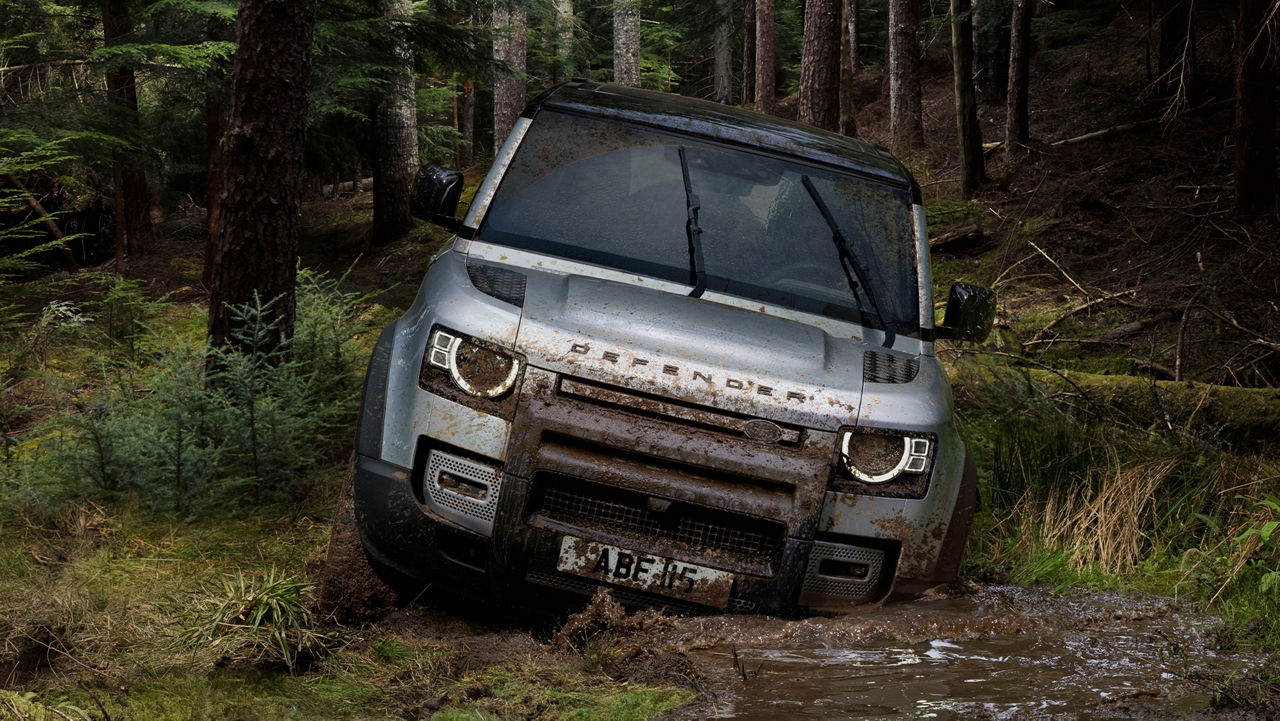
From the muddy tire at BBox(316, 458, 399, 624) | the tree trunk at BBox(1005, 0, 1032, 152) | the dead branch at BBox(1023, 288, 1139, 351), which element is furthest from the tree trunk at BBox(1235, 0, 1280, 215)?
the muddy tire at BBox(316, 458, 399, 624)

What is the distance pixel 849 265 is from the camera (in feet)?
13.9

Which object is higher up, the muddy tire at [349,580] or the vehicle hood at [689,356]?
the vehicle hood at [689,356]

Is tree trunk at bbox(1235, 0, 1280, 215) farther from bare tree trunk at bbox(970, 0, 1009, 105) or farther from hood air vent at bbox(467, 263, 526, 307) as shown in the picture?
bare tree trunk at bbox(970, 0, 1009, 105)

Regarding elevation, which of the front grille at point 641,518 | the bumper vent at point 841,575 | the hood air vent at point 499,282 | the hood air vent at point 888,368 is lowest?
the bumper vent at point 841,575

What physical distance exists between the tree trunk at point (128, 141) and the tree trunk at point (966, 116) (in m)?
11.4

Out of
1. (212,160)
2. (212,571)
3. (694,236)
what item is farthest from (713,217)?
(212,160)

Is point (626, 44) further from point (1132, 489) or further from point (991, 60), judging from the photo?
point (1132, 489)

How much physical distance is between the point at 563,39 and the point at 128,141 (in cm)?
1469

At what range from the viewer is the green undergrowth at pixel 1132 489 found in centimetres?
452

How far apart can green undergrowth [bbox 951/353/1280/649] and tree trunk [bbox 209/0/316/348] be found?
4191 millimetres

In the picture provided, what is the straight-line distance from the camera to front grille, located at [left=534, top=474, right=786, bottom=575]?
314 centimetres

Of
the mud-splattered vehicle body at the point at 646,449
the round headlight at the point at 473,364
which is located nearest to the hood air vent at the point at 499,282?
the mud-splattered vehicle body at the point at 646,449

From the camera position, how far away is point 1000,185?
15.1 m

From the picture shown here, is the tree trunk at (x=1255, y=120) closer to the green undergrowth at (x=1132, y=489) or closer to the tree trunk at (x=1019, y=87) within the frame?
the green undergrowth at (x=1132, y=489)
